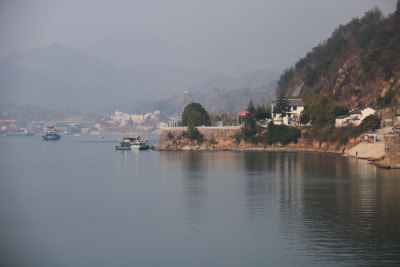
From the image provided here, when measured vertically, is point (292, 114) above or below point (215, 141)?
above

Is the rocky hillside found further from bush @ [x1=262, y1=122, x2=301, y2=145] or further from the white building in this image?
bush @ [x1=262, y1=122, x2=301, y2=145]

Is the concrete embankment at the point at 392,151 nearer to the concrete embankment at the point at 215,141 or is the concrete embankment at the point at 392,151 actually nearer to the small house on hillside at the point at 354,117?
the small house on hillside at the point at 354,117

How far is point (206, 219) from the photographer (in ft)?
109

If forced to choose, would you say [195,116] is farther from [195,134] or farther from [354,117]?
[354,117]

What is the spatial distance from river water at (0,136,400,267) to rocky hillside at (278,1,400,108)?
129ft

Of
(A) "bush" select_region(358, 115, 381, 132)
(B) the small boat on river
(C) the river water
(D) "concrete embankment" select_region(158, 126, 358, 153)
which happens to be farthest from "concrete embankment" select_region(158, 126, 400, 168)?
(B) the small boat on river

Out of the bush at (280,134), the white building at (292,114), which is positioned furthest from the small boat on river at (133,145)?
the white building at (292,114)

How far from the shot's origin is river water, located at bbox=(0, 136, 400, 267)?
25219 millimetres

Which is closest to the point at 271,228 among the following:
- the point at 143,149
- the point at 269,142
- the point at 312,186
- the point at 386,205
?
the point at 386,205

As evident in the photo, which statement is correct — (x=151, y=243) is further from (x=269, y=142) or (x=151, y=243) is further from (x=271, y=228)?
(x=269, y=142)

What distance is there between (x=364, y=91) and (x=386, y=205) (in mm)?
65477

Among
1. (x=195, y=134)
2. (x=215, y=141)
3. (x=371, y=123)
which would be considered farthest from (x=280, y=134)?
(x=371, y=123)

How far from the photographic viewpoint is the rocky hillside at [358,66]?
9200cm

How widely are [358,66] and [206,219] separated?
77.5 meters
